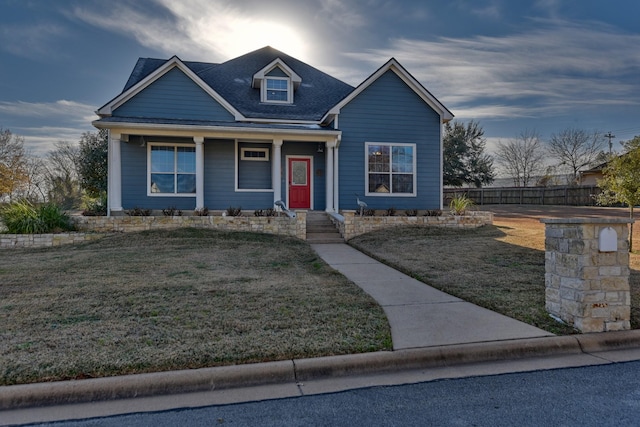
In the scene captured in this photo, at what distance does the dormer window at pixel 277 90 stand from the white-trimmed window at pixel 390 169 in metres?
4.43

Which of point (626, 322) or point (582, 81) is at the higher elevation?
point (582, 81)

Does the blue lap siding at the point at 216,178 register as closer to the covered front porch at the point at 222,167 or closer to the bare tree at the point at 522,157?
the covered front porch at the point at 222,167

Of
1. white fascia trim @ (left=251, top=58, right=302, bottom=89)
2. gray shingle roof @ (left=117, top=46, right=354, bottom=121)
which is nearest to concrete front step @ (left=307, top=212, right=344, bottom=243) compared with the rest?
gray shingle roof @ (left=117, top=46, right=354, bottom=121)

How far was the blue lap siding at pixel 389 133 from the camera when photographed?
1395 centimetres

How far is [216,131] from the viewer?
12.6 meters

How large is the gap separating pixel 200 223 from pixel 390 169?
7.26 metres

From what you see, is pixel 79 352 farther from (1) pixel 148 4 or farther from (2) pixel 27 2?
(2) pixel 27 2

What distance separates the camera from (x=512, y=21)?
13.4 m

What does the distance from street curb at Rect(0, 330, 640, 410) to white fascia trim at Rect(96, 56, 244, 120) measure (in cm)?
1193

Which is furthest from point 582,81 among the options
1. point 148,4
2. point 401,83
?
point 148,4

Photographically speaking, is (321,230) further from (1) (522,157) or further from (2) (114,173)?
(1) (522,157)

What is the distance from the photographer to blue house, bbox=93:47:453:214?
42.6 ft

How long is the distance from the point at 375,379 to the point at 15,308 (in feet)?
14.7

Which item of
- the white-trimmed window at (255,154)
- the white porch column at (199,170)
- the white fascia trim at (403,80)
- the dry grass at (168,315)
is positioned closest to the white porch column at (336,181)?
the white fascia trim at (403,80)
